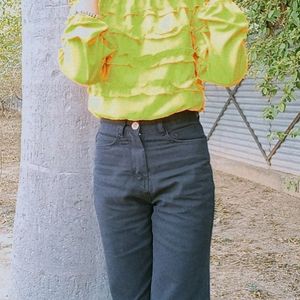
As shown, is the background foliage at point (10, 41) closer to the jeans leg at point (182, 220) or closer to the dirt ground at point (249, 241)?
the dirt ground at point (249, 241)

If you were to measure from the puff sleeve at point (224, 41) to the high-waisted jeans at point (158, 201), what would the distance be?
0.56 feet

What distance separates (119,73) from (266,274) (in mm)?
2863

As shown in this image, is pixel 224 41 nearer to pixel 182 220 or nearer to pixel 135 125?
pixel 135 125

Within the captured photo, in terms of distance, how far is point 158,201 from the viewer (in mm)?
1785

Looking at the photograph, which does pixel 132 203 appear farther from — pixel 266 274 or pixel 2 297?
pixel 266 274

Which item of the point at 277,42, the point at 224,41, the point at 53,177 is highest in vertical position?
the point at 224,41

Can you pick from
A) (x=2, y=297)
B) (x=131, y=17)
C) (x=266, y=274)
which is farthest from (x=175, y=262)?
(x=266, y=274)

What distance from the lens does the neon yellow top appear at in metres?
1.68

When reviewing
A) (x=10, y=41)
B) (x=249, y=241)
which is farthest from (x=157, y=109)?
(x=10, y=41)

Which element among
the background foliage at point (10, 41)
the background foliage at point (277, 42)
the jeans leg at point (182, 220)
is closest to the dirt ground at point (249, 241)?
the background foliage at point (277, 42)

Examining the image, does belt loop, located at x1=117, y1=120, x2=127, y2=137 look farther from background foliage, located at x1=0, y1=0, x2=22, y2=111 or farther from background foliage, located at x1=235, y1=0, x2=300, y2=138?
background foliage, located at x1=0, y1=0, x2=22, y2=111

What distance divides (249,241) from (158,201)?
3.49 m

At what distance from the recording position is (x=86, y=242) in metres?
2.39

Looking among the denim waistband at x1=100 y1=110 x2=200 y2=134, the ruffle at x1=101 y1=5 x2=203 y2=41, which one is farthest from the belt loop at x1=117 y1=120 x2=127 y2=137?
the ruffle at x1=101 y1=5 x2=203 y2=41
